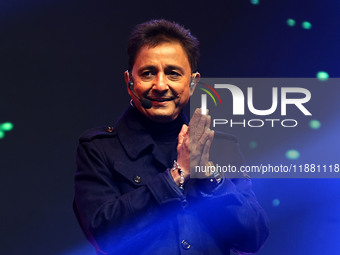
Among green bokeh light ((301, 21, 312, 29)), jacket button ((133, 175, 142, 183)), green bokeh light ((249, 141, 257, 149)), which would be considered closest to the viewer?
jacket button ((133, 175, 142, 183))

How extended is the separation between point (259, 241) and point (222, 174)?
21cm

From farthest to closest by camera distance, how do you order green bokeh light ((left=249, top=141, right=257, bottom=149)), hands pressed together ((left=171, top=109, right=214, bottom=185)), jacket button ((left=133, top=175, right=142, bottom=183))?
green bokeh light ((left=249, top=141, right=257, bottom=149)), jacket button ((left=133, top=175, right=142, bottom=183)), hands pressed together ((left=171, top=109, right=214, bottom=185))

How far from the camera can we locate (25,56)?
2.43 m

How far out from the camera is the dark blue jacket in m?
1.47

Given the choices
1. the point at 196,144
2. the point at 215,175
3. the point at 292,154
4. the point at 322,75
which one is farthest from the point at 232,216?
the point at 322,75

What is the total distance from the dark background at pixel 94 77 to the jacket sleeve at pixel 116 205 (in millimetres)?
922

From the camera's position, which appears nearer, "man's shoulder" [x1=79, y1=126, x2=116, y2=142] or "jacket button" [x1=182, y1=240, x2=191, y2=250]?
"jacket button" [x1=182, y1=240, x2=191, y2=250]

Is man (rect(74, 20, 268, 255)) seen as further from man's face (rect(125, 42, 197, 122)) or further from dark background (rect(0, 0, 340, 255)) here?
dark background (rect(0, 0, 340, 255))

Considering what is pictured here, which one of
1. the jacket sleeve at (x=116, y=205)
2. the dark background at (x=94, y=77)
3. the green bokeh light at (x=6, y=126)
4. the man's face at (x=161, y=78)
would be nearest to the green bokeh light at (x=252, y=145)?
the dark background at (x=94, y=77)

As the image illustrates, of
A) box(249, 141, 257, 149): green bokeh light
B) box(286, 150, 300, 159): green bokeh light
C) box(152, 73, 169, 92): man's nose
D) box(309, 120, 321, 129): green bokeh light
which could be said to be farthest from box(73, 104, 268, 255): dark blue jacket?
box(309, 120, 321, 129): green bokeh light

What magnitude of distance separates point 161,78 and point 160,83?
0.02 m

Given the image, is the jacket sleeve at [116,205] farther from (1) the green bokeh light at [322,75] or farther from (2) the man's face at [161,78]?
(1) the green bokeh light at [322,75]

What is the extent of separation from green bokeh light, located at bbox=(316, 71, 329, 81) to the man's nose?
1.02m

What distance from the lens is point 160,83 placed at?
5.17 feet
